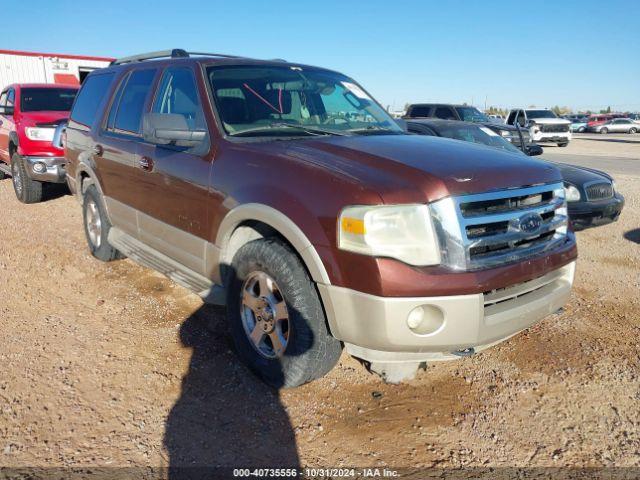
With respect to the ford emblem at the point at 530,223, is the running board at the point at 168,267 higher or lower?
lower

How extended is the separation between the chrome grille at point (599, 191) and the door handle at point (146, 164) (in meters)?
5.04

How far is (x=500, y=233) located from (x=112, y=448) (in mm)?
2281

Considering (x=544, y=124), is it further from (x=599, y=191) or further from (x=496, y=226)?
(x=496, y=226)

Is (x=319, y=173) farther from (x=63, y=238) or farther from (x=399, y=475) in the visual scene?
(x=63, y=238)

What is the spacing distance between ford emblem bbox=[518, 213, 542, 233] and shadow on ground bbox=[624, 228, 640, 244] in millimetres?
4740

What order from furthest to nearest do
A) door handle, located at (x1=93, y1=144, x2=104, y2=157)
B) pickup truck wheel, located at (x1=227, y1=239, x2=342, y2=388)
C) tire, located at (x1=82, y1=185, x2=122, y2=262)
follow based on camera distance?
tire, located at (x1=82, y1=185, x2=122, y2=262) < door handle, located at (x1=93, y1=144, x2=104, y2=157) < pickup truck wheel, located at (x1=227, y1=239, x2=342, y2=388)

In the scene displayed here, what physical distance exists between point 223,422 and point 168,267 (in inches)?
58.5

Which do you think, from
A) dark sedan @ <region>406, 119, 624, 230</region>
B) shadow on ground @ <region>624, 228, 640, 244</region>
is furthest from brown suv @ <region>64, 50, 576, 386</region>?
shadow on ground @ <region>624, 228, 640, 244</region>

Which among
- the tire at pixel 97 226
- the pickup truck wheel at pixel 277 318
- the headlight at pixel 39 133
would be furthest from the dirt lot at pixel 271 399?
the headlight at pixel 39 133

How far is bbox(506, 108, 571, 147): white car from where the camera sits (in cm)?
2386

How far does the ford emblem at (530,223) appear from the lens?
2.78 metres

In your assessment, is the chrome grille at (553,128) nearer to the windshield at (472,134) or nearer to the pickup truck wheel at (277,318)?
the windshield at (472,134)

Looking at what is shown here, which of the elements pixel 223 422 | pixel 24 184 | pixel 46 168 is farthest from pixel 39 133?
pixel 223 422

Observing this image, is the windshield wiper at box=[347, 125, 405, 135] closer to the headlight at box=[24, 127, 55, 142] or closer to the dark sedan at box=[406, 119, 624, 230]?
the dark sedan at box=[406, 119, 624, 230]
